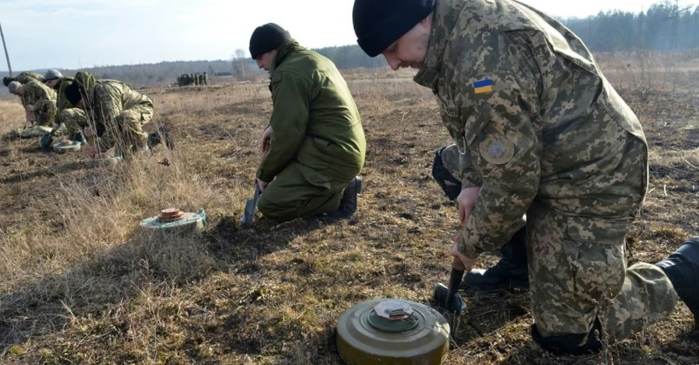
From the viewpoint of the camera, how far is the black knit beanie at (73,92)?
273 inches

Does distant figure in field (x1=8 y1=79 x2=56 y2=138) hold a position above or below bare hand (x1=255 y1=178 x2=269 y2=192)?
above

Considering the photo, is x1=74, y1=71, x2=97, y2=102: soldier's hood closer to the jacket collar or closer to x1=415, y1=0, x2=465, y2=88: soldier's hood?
the jacket collar

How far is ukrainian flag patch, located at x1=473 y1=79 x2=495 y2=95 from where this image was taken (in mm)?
1998

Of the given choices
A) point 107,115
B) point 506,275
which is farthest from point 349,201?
point 107,115

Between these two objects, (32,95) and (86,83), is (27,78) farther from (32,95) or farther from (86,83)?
(86,83)

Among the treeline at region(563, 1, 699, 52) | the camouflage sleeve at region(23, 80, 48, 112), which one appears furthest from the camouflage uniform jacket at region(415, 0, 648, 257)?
the treeline at region(563, 1, 699, 52)

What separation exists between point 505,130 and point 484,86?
0.20m

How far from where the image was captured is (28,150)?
9.15 metres

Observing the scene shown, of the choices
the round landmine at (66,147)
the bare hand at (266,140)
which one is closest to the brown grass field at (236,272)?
the bare hand at (266,140)

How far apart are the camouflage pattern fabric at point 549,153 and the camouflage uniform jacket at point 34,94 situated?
1188 centimetres

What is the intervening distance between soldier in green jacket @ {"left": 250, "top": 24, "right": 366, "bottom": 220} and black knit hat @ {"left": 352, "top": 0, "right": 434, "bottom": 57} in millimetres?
1985

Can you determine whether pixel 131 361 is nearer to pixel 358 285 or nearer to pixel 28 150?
pixel 358 285

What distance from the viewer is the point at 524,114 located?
2041 mm

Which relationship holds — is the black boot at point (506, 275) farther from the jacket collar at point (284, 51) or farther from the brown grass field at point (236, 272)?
the jacket collar at point (284, 51)
